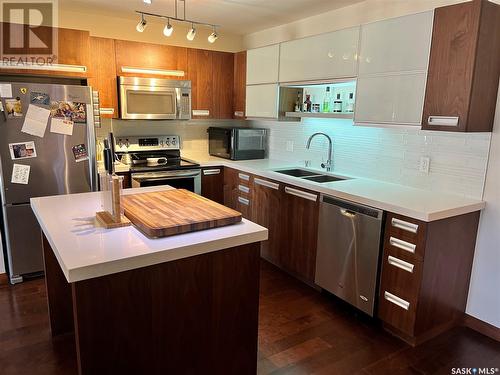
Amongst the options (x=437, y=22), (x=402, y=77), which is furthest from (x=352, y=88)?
(x=437, y=22)

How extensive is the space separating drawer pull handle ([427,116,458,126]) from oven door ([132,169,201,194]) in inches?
90.9

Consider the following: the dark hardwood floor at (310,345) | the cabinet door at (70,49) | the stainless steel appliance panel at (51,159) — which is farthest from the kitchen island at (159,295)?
the cabinet door at (70,49)

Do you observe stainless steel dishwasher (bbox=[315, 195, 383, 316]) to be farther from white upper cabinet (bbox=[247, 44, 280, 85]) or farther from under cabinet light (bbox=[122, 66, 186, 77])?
under cabinet light (bbox=[122, 66, 186, 77])

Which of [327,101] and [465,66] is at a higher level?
[465,66]

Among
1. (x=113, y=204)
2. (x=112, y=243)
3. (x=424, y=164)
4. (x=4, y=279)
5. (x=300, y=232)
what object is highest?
(x=424, y=164)

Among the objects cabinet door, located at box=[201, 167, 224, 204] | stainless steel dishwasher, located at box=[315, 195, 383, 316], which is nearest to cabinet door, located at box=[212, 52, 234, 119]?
cabinet door, located at box=[201, 167, 224, 204]

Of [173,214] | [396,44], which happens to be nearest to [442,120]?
[396,44]

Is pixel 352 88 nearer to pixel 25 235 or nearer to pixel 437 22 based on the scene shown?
pixel 437 22

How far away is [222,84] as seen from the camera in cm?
430

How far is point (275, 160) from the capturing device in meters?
4.28

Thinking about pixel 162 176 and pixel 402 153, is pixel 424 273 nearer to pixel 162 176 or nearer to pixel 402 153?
pixel 402 153

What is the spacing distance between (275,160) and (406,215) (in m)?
2.21

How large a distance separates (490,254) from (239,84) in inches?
120

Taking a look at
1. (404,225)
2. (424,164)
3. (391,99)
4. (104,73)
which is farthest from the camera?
(104,73)
